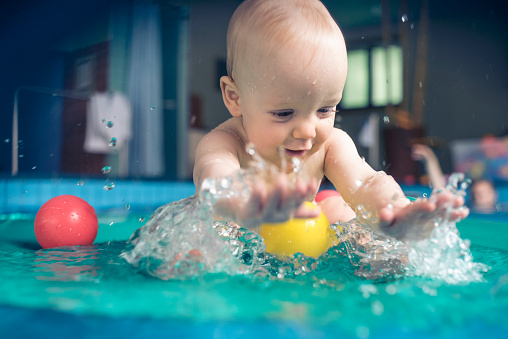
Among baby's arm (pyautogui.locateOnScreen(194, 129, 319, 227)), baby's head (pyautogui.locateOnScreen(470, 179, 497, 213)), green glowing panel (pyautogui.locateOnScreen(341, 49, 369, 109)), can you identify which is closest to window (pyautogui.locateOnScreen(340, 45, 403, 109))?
green glowing panel (pyautogui.locateOnScreen(341, 49, 369, 109))

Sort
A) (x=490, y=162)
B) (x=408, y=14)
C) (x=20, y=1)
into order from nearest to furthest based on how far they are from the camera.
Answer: (x=490, y=162), (x=20, y=1), (x=408, y=14)

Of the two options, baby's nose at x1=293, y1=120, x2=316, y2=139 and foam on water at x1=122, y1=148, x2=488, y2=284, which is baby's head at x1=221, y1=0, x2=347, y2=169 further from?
foam on water at x1=122, y1=148, x2=488, y2=284

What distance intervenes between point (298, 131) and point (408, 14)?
28.1ft

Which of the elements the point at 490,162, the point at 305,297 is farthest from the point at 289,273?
A: the point at 490,162

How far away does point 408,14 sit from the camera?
8.95 metres

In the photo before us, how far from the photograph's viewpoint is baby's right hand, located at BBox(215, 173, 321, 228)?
3.01 feet

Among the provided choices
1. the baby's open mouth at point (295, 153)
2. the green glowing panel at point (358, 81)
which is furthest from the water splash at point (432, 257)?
the green glowing panel at point (358, 81)

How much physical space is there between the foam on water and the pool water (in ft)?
0.14

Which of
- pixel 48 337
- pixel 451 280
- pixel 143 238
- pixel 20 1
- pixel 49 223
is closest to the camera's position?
pixel 48 337

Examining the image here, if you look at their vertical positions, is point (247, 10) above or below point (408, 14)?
below

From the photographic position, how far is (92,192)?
463 cm

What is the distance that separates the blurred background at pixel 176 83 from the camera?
6.28 m

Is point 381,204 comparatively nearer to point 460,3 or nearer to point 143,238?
point 143,238

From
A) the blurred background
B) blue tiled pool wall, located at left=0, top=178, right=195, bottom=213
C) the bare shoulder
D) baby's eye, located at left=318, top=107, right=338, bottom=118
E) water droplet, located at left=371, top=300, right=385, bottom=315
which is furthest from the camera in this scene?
the blurred background
